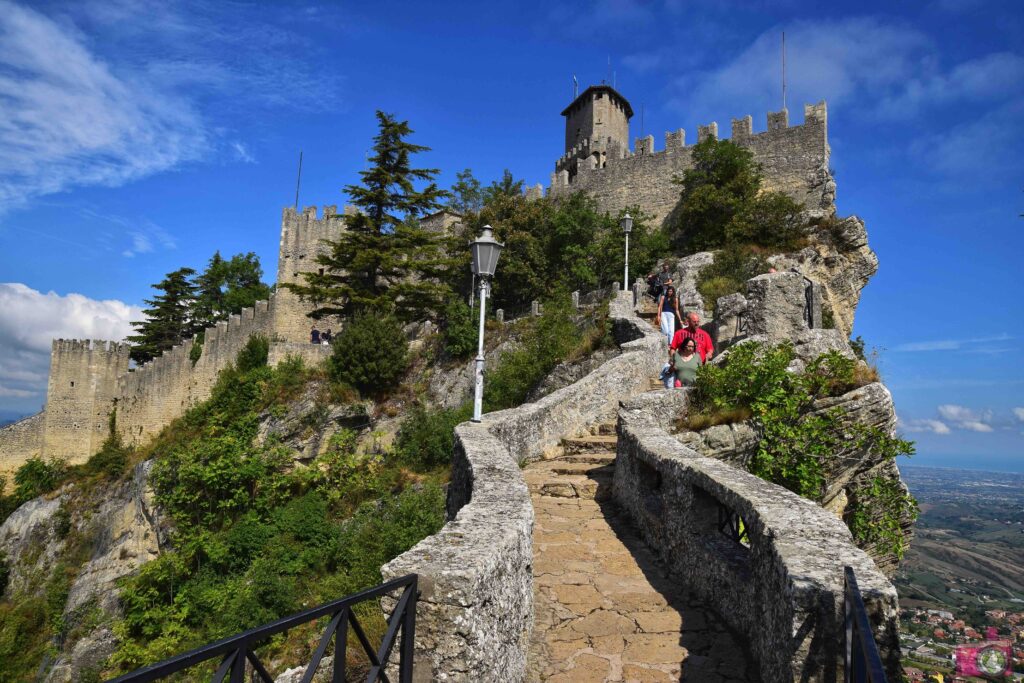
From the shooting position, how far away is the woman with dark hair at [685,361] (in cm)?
940

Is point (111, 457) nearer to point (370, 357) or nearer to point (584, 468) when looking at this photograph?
point (370, 357)

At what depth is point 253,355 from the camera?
2648 centimetres

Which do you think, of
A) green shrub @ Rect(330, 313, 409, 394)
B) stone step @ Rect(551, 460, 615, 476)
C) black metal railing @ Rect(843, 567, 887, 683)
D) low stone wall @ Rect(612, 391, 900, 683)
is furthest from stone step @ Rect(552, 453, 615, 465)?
green shrub @ Rect(330, 313, 409, 394)

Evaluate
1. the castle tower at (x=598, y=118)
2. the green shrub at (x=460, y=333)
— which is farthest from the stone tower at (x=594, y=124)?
the green shrub at (x=460, y=333)

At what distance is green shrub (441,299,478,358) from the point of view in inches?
816

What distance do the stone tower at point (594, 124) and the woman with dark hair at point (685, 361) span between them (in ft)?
93.7

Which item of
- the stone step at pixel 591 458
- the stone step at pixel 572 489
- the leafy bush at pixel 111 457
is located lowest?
the leafy bush at pixel 111 457

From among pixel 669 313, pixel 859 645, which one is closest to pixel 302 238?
pixel 669 313

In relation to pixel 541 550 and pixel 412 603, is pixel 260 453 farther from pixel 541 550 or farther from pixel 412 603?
pixel 412 603

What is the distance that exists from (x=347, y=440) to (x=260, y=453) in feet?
8.88

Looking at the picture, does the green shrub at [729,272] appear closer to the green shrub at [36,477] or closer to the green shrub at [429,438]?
the green shrub at [429,438]

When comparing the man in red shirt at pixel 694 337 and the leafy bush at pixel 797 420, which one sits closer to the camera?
the leafy bush at pixel 797 420

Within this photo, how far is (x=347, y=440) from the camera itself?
742 inches

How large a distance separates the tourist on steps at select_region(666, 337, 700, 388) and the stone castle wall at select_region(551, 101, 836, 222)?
57.5ft
